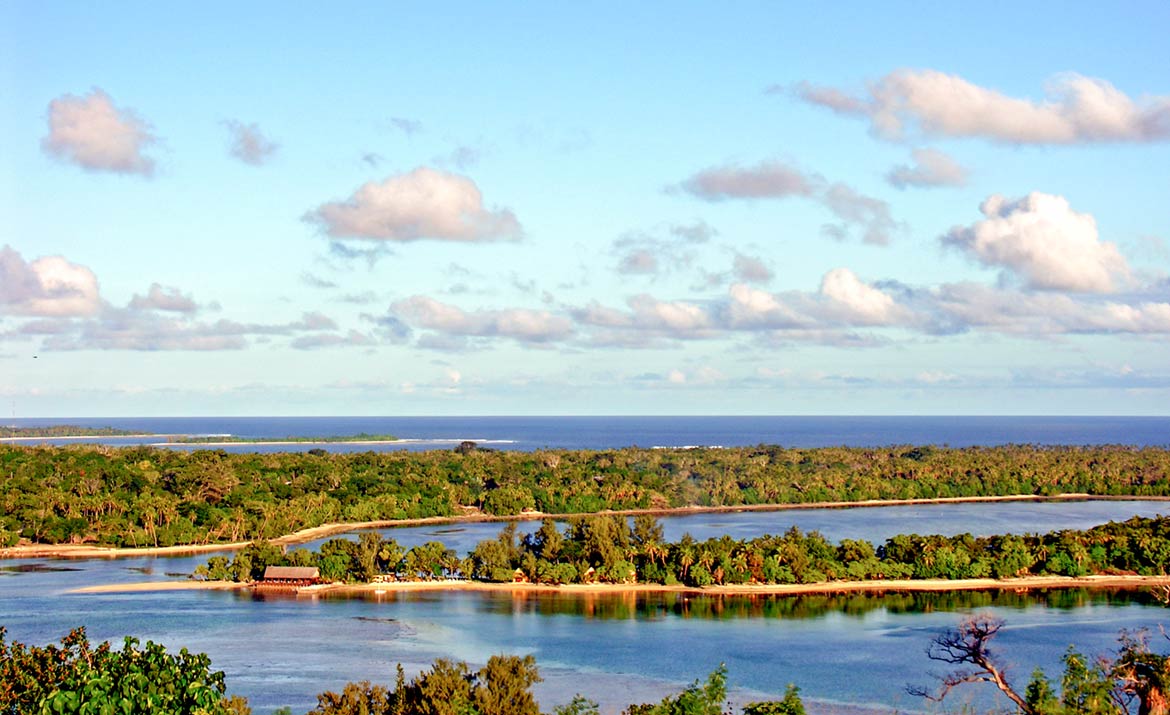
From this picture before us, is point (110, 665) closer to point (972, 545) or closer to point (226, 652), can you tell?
point (226, 652)

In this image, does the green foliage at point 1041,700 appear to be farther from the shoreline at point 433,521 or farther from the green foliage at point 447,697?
the shoreline at point 433,521

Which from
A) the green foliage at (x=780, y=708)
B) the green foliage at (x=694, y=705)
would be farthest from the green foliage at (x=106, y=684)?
the green foliage at (x=780, y=708)

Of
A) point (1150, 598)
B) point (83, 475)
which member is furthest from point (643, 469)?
point (1150, 598)

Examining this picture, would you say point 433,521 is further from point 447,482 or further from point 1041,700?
point 1041,700

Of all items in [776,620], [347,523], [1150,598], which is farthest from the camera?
[347,523]

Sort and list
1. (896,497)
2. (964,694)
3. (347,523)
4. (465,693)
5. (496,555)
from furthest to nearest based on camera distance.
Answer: (896,497) → (347,523) → (496,555) → (964,694) → (465,693)

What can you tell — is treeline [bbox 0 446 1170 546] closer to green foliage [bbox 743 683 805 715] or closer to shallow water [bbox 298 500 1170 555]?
shallow water [bbox 298 500 1170 555]

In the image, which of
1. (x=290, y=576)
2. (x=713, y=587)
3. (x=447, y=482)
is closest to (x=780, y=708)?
(x=713, y=587)
